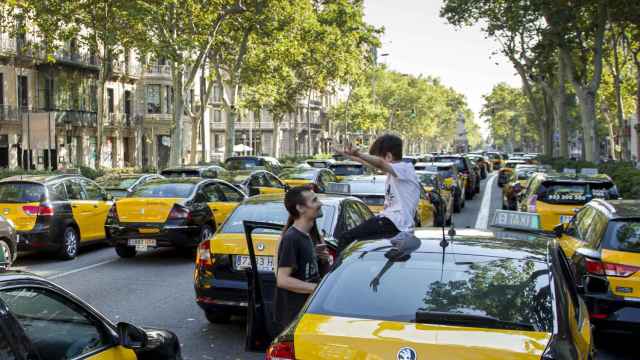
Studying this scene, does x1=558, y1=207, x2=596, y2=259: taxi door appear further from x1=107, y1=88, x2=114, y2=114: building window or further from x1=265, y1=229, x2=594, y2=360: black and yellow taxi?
x1=107, y1=88, x2=114, y2=114: building window

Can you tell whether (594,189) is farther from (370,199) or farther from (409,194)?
(409,194)

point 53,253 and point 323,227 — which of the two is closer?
point 323,227

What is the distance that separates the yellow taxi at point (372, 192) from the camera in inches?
568

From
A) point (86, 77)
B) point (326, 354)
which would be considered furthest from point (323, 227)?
point (86, 77)

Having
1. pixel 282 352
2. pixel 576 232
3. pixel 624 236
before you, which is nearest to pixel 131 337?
pixel 282 352

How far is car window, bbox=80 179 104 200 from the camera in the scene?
15.8 metres

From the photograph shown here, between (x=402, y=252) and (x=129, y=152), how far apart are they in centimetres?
5594

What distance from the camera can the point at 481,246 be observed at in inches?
204

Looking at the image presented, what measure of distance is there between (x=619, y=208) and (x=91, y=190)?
1080 centimetres

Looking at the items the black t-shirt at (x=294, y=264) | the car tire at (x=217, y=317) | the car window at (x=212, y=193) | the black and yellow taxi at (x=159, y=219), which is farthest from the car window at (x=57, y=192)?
the black t-shirt at (x=294, y=264)

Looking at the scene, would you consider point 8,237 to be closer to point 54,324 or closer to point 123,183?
point 54,324

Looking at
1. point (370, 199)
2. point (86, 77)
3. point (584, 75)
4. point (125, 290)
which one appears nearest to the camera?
point (125, 290)

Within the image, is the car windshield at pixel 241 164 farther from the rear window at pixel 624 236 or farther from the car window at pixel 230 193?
the rear window at pixel 624 236

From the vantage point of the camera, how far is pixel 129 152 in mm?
58875
